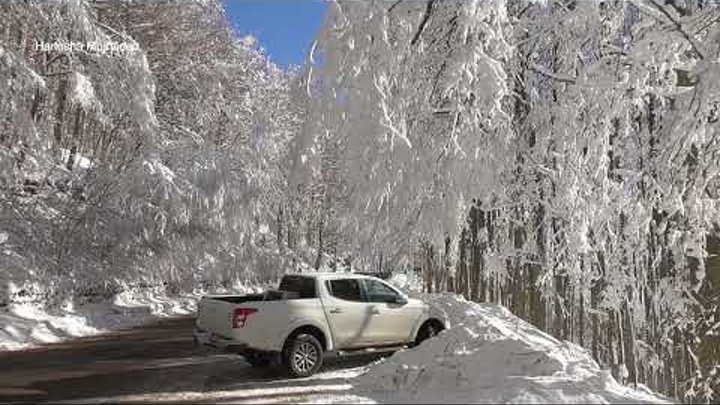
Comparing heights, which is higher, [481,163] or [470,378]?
[481,163]

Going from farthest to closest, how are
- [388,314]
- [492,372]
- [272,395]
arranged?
[388,314], [492,372], [272,395]

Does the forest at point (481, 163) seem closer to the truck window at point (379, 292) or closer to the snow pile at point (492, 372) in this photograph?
the truck window at point (379, 292)

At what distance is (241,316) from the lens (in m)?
11.4

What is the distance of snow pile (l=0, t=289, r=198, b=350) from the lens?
1609 centimetres

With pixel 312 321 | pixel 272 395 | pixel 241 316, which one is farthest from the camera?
pixel 312 321

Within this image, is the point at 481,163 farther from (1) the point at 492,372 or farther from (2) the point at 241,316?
(2) the point at 241,316

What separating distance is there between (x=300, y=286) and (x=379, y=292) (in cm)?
167

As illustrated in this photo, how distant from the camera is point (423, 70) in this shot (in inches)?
457

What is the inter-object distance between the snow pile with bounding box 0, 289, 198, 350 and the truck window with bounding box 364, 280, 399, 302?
321 inches

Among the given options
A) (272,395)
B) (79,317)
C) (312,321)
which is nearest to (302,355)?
(312,321)

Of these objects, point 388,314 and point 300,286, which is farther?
point 388,314

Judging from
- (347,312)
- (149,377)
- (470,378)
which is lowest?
(149,377)

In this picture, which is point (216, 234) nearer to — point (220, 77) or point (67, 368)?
point (220, 77)

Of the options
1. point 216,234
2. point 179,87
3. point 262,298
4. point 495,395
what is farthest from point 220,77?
point 495,395
